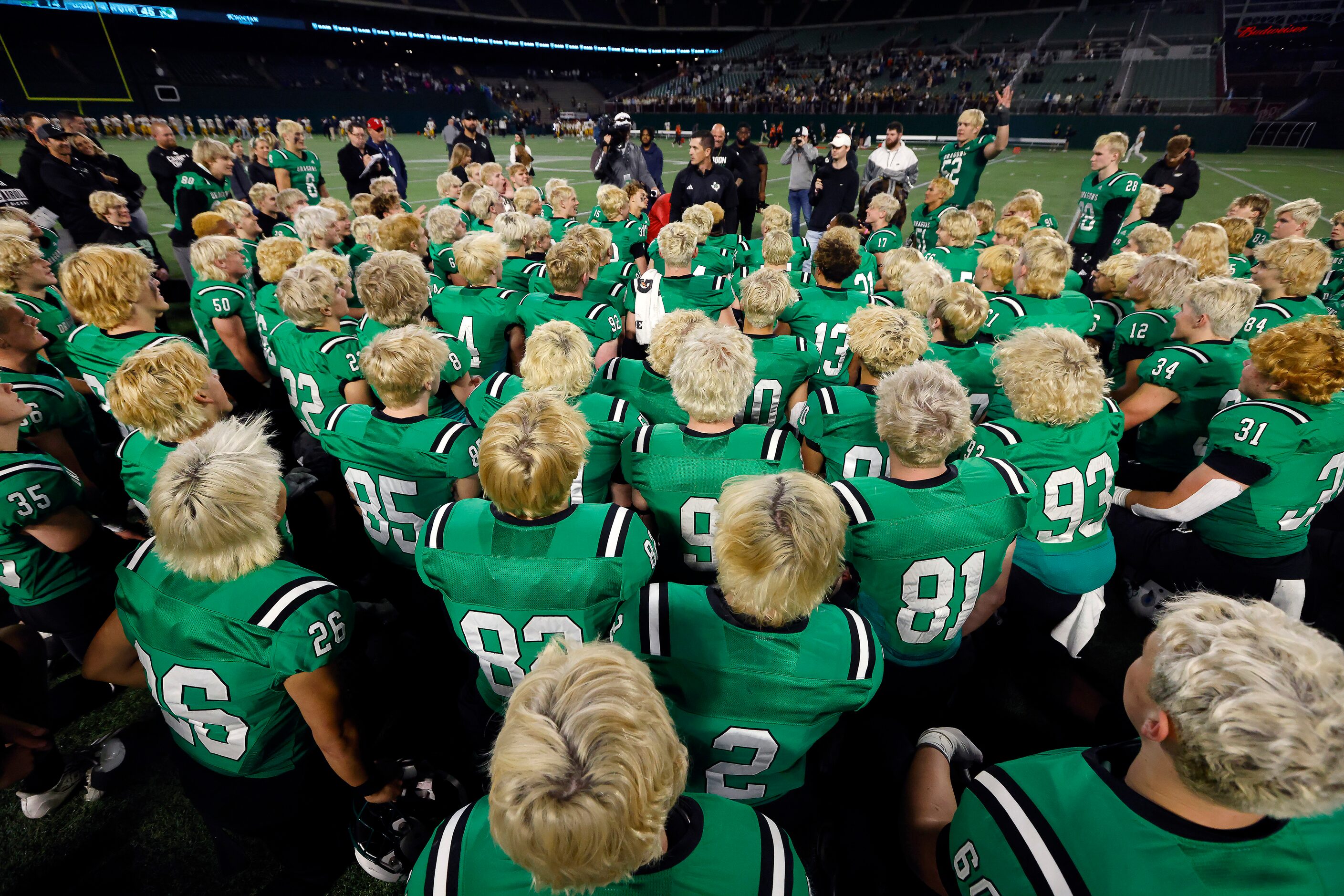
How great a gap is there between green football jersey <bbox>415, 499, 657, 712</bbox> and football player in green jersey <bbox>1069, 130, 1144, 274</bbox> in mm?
8520

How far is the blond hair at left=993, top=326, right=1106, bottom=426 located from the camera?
2.66m

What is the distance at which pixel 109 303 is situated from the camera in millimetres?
3350

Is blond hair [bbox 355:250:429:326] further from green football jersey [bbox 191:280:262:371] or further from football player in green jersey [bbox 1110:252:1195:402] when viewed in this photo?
football player in green jersey [bbox 1110:252:1195:402]

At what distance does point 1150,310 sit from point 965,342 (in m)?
1.87

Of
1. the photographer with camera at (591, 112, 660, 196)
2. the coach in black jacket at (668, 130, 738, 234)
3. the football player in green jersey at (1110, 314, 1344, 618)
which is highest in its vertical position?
the photographer with camera at (591, 112, 660, 196)

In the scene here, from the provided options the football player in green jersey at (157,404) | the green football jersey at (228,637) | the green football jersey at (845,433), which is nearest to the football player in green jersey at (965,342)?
the green football jersey at (845,433)

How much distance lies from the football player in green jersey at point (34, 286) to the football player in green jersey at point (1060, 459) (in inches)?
235

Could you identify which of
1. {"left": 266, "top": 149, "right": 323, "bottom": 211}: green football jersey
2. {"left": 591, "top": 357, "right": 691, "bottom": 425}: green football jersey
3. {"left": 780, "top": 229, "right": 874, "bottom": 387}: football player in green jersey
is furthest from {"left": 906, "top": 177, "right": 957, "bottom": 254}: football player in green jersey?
{"left": 266, "top": 149, "right": 323, "bottom": 211}: green football jersey

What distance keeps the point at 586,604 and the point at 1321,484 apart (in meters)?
3.61

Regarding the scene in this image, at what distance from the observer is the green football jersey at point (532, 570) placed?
1966 mm

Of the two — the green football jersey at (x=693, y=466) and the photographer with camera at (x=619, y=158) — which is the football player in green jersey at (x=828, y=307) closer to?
the green football jersey at (x=693, y=466)

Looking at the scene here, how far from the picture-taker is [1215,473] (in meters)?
2.85

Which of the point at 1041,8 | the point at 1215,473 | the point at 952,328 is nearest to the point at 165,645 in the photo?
the point at 952,328

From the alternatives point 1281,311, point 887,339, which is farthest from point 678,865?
point 1281,311
